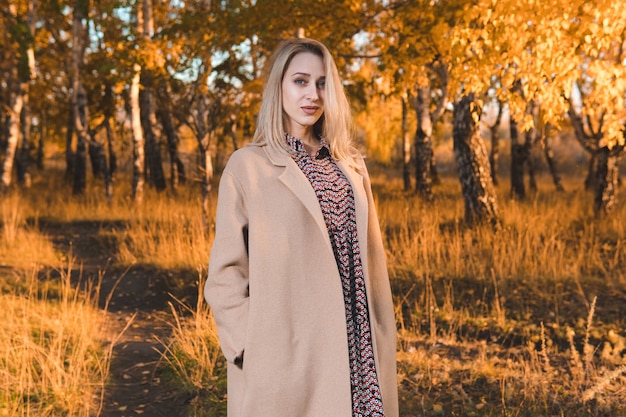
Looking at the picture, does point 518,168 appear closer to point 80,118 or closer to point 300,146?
point 80,118

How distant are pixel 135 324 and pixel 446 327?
2931mm

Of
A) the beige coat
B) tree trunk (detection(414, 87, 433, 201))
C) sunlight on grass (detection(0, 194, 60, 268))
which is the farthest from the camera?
tree trunk (detection(414, 87, 433, 201))

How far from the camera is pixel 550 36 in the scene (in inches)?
167

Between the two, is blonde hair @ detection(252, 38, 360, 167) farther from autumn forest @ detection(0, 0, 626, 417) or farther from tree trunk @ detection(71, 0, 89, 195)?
tree trunk @ detection(71, 0, 89, 195)

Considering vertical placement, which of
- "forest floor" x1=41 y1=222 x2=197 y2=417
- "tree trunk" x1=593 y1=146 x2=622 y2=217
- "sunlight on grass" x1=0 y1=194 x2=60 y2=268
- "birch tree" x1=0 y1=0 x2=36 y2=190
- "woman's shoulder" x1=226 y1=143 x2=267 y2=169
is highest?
"birch tree" x1=0 y1=0 x2=36 y2=190

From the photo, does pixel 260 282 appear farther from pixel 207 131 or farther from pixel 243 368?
pixel 207 131

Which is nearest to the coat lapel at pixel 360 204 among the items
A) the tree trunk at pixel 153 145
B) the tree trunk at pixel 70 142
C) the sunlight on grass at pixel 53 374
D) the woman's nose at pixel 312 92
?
the woman's nose at pixel 312 92

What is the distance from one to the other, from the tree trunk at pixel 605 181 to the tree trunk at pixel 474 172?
2110mm

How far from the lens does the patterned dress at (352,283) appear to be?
2.08 metres

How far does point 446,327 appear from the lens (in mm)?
5598

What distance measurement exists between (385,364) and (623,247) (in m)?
6.09

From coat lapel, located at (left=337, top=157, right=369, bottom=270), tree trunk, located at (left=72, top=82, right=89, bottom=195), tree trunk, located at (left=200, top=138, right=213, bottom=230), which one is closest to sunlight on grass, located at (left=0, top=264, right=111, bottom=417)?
coat lapel, located at (left=337, top=157, right=369, bottom=270)

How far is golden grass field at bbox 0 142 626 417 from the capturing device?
395cm

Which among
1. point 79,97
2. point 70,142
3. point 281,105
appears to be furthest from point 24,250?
point 70,142
